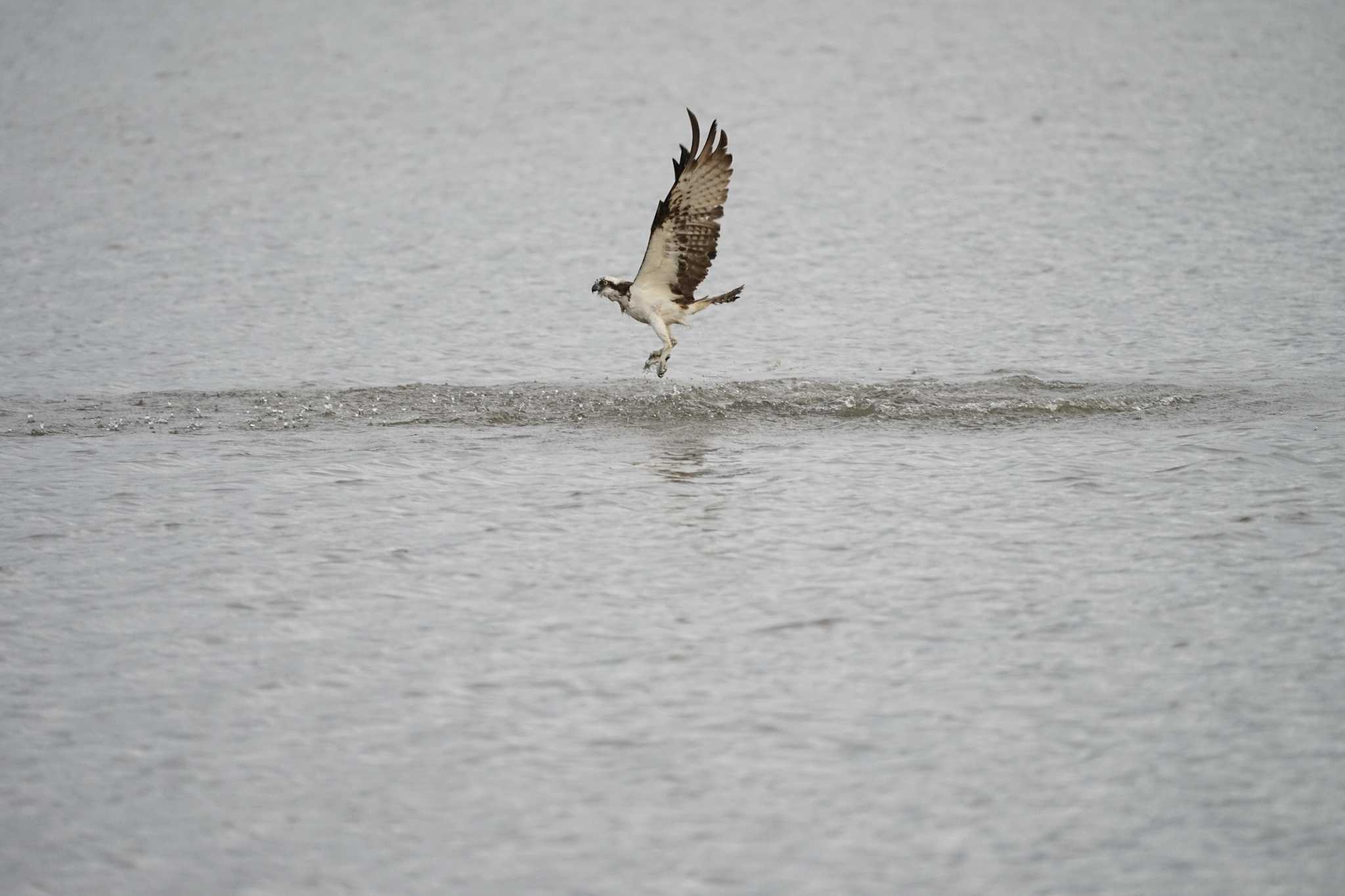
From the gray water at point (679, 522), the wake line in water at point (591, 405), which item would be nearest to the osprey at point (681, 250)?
the wake line in water at point (591, 405)

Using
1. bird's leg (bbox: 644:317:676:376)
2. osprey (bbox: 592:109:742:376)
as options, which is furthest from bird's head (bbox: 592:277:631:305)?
bird's leg (bbox: 644:317:676:376)

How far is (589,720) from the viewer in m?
6.62

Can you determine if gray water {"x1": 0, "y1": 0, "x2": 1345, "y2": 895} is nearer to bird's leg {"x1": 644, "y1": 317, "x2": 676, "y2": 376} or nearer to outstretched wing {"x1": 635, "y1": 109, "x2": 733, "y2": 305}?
bird's leg {"x1": 644, "y1": 317, "x2": 676, "y2": 376}

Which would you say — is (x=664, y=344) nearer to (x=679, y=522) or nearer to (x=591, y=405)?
(x=591, y=405)

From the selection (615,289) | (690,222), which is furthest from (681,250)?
(615,289)

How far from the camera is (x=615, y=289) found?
11406mm

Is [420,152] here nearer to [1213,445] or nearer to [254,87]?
[254,87]

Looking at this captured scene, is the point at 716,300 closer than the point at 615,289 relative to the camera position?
Yes

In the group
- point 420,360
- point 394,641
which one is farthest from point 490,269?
point 394,641

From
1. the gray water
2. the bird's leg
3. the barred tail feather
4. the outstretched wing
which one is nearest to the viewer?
the gray water

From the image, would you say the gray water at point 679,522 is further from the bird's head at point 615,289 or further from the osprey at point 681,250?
the bird's head at point 615,289

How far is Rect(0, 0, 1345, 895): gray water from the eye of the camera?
5.84 m

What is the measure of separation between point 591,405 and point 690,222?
1.66 meters

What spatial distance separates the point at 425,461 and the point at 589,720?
4.18 m
